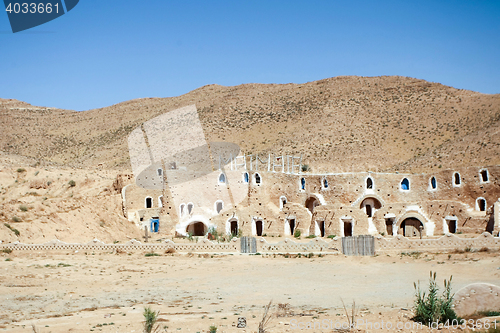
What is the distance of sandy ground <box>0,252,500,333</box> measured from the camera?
12.6 meters

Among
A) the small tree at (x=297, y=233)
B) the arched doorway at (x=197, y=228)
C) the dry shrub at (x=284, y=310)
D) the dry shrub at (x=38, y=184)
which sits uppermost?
the dry shrub at (x=38, y=184)

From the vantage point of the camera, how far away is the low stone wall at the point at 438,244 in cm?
2211

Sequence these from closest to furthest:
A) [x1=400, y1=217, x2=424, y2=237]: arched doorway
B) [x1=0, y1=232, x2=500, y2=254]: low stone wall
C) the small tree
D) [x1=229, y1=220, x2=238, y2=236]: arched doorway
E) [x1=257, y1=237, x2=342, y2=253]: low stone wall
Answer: [x1=0, y1=232, x2=500, y2=254]: low stone wall → [x1=257, y1=237, x2=342, y2=253]: low stone wall → [x1=400, y1=217, x2=424, y2=237]: arched doorway → the small tree → [x1=229, y1=220, x2=238, y2=236]: arched doorway

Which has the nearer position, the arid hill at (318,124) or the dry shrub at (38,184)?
the dry shrub at (38,184)

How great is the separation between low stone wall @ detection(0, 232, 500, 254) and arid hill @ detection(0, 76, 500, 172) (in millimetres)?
21541

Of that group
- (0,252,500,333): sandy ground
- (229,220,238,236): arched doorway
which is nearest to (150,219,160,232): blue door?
(229,220,238,236): arched doorway

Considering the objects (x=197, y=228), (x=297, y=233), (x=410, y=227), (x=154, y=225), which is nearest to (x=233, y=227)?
(x=197, y=228)

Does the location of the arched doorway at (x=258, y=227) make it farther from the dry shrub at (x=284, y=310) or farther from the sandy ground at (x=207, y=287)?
the dry shrub at (x=284, y=310)

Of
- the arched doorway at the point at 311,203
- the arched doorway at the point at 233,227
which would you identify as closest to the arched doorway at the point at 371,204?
the arched doorway at the point at 311,203

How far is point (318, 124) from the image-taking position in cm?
6481

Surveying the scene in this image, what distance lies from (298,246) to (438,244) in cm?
651

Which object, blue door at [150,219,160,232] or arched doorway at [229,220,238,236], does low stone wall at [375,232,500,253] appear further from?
blue door at [150,219,160,232]

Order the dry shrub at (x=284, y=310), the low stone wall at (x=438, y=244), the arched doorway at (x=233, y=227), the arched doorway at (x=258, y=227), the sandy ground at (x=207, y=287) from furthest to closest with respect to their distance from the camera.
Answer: the arched doorway at (x=258, y=227), the arched doorway at (x=233, y=227), the low stone wall at (x=438, y=244), the dry shrub at (x=284, y=310), the sandy ground at (x=207, y=287)

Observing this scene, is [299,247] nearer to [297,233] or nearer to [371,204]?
[297,233]
